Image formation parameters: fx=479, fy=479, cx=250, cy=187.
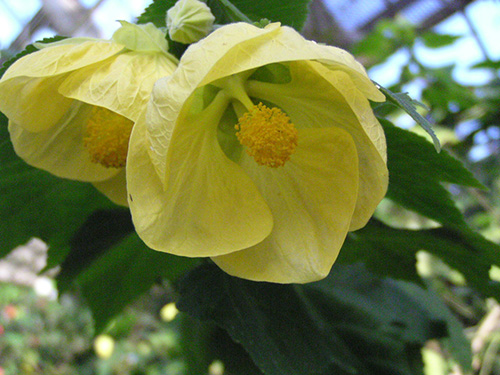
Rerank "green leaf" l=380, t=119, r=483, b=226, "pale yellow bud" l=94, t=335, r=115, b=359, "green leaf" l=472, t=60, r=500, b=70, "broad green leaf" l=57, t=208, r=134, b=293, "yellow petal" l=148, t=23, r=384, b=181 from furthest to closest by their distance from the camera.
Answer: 1. "pale yellow bud" l=94, t=335, r=115, b=359
2. "green leaf" l=472, t=60, r=500, b=70
3. "broad green leaf" l=57, t=208, r=134, b=293
4. "green leaf" l=380, t=119, r=483, b=226
5. "yellow petal" l=148, t=23, r=384, b=181

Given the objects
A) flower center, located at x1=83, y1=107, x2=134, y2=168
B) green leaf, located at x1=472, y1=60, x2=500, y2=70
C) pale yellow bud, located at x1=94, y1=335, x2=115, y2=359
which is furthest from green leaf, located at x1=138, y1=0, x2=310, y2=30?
pale yellow bud, located at x1=94, y1=335, x2=115, y2=359

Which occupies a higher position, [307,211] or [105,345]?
[307,211]

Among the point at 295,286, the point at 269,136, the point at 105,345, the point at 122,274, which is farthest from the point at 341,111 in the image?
the point at 105,345

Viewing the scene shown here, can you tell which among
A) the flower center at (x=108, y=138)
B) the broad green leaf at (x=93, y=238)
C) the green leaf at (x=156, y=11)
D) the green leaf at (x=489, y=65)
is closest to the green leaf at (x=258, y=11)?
the green leaf at (x=156, y=11)

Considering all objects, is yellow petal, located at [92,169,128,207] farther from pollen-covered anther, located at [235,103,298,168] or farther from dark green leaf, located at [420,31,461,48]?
dark green leaf, located at [420,31,461,48]

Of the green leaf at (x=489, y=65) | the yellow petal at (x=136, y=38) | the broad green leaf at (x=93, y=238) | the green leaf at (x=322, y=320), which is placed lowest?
the green leaf at (x=489, y=65)

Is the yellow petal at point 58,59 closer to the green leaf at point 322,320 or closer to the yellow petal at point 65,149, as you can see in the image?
the yellow petal at point 65,149

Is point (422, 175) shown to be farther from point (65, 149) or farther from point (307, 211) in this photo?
point (65, 149)
